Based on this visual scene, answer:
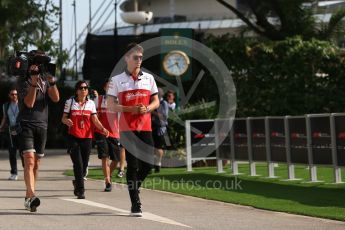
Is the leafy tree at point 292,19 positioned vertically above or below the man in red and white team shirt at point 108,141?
above

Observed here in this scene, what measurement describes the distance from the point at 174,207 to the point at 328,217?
2.31 m

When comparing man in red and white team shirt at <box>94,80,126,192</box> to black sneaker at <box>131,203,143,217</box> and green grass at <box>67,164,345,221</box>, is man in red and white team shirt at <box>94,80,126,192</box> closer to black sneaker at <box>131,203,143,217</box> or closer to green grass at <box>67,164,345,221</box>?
green grass at <box>67,164,345,221</box>

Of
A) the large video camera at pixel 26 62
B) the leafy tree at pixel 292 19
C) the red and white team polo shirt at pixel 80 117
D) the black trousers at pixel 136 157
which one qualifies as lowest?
the black trousers at pixel 136 157

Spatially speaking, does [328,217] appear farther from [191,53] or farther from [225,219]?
[191,53]

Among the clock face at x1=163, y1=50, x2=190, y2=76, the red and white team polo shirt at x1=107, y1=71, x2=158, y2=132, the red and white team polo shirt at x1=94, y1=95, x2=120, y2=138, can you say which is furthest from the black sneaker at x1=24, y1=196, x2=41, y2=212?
the clock face at x1=163, y1=50, x2=190, y2=76

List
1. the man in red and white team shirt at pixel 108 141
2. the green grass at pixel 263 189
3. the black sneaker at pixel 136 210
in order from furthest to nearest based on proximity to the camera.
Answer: the man in red and white team shirt at pixel 108 141
the green grass at pixel 263 189
the black sneaker at pixel 136 210

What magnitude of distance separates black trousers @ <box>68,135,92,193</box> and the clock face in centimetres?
1289

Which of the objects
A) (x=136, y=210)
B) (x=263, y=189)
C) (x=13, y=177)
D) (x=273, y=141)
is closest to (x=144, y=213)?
(x=136, y=210)

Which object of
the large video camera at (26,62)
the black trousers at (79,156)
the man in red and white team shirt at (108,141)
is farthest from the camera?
the man in red and white team shirt at (108,141)

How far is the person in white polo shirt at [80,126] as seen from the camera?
43.9 feet

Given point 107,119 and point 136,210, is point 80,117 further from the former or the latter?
point 136,210

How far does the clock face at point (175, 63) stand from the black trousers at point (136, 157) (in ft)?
50.8

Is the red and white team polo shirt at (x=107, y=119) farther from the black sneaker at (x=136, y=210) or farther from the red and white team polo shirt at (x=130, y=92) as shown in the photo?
the black sneaker at (x=136, y=210)

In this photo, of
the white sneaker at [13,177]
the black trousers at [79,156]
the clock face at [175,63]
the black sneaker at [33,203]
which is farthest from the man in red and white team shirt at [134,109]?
the clock face at [175,63]
